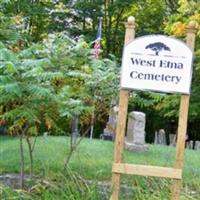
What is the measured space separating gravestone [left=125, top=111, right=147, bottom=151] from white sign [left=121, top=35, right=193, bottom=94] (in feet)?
16.1

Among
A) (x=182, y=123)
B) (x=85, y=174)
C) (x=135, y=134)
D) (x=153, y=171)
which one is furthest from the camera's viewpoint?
(x=135, y=134)

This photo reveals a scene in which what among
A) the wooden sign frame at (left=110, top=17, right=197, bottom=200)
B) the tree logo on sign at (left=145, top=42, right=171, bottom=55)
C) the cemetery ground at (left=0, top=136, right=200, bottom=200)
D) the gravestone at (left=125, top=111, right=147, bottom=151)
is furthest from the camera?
the gravestone at (left=125, top=111, right=147, bottom=151)

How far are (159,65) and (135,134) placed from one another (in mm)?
6274

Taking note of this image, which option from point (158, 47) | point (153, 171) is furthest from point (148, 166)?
point (158, 47)

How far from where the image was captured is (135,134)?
11.7m

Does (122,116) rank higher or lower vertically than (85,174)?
higher

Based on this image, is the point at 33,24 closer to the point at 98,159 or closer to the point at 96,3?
the point at 96,3

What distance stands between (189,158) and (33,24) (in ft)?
47.1

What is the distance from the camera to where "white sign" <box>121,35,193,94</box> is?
218 inches

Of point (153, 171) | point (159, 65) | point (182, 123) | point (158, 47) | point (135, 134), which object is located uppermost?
point (158, 47)

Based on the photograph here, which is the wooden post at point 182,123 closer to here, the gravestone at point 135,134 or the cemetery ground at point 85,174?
the cemetery ground at point 85,174

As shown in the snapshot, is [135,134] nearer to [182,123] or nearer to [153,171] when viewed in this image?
[182,123]

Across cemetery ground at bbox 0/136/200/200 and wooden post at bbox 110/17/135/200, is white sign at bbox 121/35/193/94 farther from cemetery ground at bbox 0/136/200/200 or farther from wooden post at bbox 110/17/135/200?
cemetery ground at bbox 0/136/200/200

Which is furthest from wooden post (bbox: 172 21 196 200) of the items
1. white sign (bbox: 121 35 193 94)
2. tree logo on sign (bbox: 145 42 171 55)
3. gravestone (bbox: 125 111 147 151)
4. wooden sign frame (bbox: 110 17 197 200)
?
gravestone (bbox: 125 111 147 151)
